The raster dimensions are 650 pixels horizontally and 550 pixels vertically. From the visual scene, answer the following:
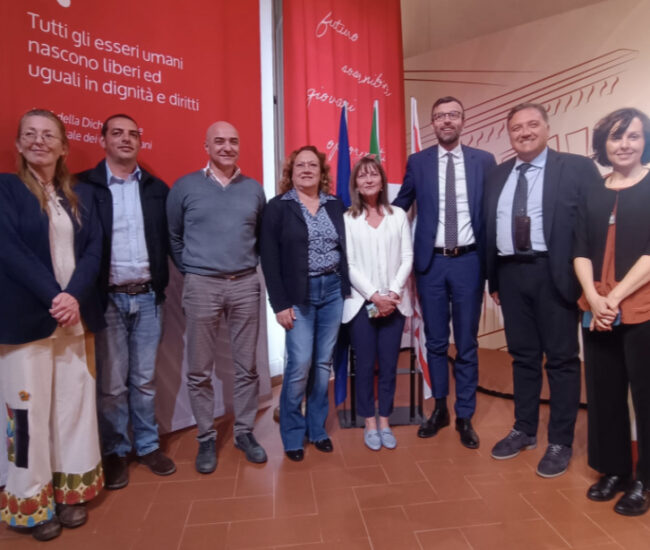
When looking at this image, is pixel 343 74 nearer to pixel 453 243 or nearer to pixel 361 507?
pixel 453 243

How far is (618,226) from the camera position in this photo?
204cm

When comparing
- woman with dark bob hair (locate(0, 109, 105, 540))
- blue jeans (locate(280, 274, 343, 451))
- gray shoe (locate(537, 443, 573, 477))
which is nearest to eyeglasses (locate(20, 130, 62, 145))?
woman with dark bob hair (locate(0, 109, 105, 540))

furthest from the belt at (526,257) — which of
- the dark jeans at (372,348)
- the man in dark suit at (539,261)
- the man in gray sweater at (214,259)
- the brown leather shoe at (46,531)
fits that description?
the brown leather shoe at (46,531)

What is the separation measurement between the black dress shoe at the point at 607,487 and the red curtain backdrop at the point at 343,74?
8.80 feet

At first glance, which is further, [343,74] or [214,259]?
[343,74]

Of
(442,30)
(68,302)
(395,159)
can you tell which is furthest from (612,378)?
(442,30)

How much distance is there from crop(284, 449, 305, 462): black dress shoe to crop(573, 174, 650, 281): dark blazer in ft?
5.84

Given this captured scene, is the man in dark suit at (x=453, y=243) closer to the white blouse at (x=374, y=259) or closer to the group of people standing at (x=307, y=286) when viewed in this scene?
the group of people standing at (x=307, y=286)

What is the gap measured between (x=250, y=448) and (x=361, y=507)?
78cm

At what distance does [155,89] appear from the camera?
2.84 m

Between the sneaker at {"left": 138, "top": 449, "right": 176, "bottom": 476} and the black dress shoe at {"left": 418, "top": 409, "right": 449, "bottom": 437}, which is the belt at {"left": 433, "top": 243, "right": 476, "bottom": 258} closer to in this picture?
the black dress shoe at {"left": 418, "top": 409, "right": 449, "bottom": 437}

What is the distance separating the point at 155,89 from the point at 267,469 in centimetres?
234

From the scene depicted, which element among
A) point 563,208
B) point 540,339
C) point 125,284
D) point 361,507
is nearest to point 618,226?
point 563,208

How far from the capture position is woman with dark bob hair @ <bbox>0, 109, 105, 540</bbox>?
73.2 inches
